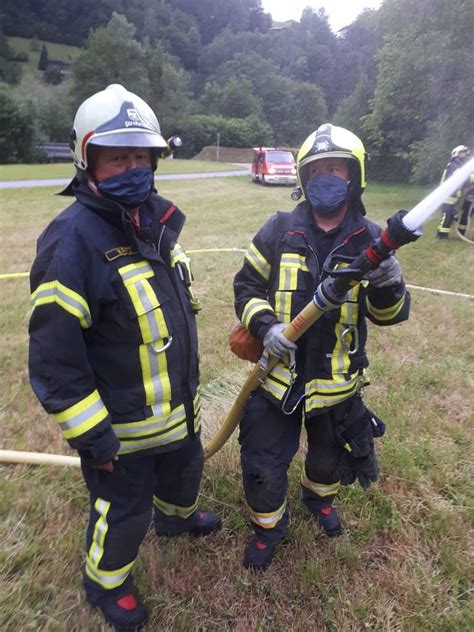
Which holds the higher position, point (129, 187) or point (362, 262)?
point (129, 187)

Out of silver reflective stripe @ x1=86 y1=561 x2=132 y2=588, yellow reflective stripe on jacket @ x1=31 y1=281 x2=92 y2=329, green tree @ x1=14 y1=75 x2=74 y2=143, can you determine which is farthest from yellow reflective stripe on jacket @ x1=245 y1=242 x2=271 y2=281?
green tree @ x1=14 y1=75 x2=74 y2=143

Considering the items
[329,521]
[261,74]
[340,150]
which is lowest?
[329,521]

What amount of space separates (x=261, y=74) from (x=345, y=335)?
82311 millimetres

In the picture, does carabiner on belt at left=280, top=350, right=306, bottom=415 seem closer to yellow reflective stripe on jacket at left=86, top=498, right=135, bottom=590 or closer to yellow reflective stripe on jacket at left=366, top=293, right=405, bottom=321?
yellow reflective stripe on jacket at left=366, top=293, right=405, bottom=321

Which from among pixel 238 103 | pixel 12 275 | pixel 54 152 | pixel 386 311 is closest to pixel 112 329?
pixel 386 311

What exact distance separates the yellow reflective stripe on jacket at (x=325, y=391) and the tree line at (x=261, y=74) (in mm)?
12359

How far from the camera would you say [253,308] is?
2.22m

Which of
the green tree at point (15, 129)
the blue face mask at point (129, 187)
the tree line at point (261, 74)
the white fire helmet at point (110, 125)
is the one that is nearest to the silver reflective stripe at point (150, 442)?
the blue face mask at point (129, 187)

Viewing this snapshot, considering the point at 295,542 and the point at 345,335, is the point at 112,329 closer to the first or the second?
the point at 345,335

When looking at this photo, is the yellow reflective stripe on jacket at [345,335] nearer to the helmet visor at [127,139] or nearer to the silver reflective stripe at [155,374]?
the silver reflective stripe at [155,374]

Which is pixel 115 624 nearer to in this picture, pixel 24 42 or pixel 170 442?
pixel 170 442

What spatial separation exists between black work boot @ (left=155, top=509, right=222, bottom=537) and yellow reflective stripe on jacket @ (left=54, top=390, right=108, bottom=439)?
1.03 m

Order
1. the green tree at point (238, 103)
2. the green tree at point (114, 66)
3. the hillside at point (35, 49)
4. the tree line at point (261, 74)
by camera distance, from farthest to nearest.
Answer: the hillside at point (35, 49) < the green tree at point (238, 103) < the green tree at point (114, 66) < the tree line at point (261, 74)

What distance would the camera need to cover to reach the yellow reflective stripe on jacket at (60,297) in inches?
61.7
